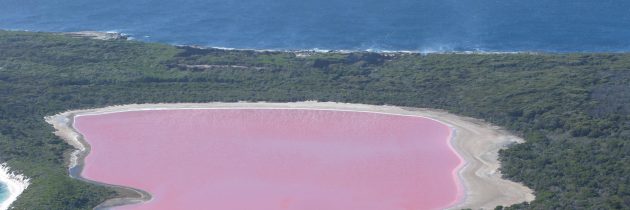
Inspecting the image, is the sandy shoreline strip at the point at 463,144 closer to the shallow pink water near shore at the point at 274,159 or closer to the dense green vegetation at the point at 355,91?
the shallow pink water near shore at the point at 274,159

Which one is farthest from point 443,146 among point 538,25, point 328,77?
point 538,25

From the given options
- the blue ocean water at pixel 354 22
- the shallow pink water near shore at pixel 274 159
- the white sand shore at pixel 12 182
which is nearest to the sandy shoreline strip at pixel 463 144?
the shallow pink water near shore at pixel 274 159

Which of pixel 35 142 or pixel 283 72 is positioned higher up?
pixel 283 72

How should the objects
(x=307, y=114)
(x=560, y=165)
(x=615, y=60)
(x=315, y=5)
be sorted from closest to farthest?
(x=560, y=165), (x=307, y=114), (x=615, y=60), (x=315, y=5)

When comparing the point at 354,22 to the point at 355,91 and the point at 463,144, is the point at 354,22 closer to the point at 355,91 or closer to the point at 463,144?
the point at 355,91

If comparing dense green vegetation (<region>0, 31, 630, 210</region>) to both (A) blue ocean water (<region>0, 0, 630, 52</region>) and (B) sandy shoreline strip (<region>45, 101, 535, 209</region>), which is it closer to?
(B) sandy shoreline strip (<region>45, 101, 535, 209</region>)

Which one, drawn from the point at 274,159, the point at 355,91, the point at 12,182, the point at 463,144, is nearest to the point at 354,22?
the point at 355,91

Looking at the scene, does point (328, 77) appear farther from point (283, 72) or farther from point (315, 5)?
point (315, 5)
